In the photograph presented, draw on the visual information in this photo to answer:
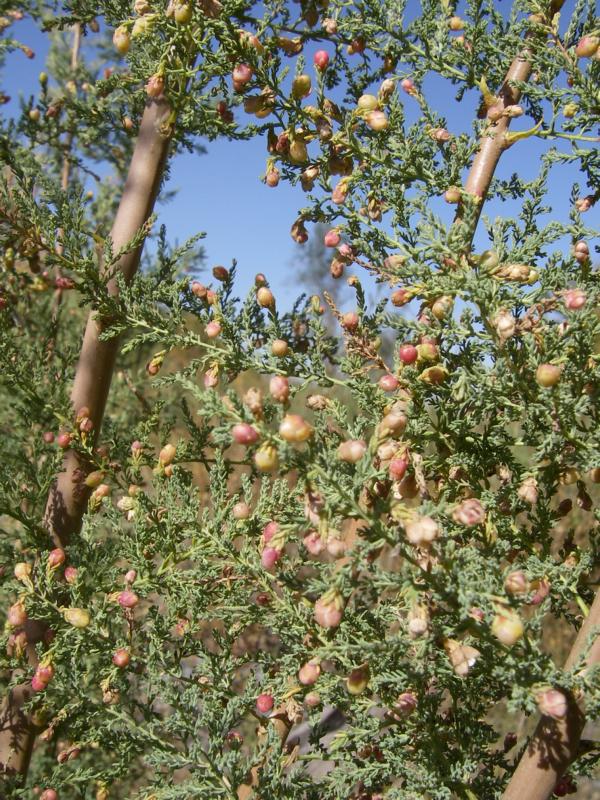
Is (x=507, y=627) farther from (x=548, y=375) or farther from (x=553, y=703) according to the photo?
(x=548, y=375)

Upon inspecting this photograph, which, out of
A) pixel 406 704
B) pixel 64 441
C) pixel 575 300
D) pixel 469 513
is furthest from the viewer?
pixel 64 441

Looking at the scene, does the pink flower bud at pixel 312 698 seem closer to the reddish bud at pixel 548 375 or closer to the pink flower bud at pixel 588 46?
the reddish bud at pixel 548 375

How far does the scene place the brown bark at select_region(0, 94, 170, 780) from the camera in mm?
1780

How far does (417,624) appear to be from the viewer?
0.97 meters

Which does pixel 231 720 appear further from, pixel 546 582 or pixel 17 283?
pixel 17 283

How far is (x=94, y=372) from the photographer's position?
184 cm

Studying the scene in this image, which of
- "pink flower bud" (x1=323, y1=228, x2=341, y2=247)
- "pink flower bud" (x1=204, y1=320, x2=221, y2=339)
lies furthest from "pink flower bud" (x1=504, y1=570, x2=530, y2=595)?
"pink flower bud" (x1=323, y1=228, x2=341, y2=247)

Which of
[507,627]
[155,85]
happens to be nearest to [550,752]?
[507,627]

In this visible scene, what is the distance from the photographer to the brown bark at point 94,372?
A: 70.1 inches

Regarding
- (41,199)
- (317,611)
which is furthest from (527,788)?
(41,199)

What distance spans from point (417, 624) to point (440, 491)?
0.44 metres

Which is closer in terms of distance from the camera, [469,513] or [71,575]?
[469,513]

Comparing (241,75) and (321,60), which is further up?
(321,60)

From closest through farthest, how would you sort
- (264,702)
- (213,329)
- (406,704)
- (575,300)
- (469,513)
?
(469,513) → (575,300) → (406,704) → (264,702) → (213,329)
